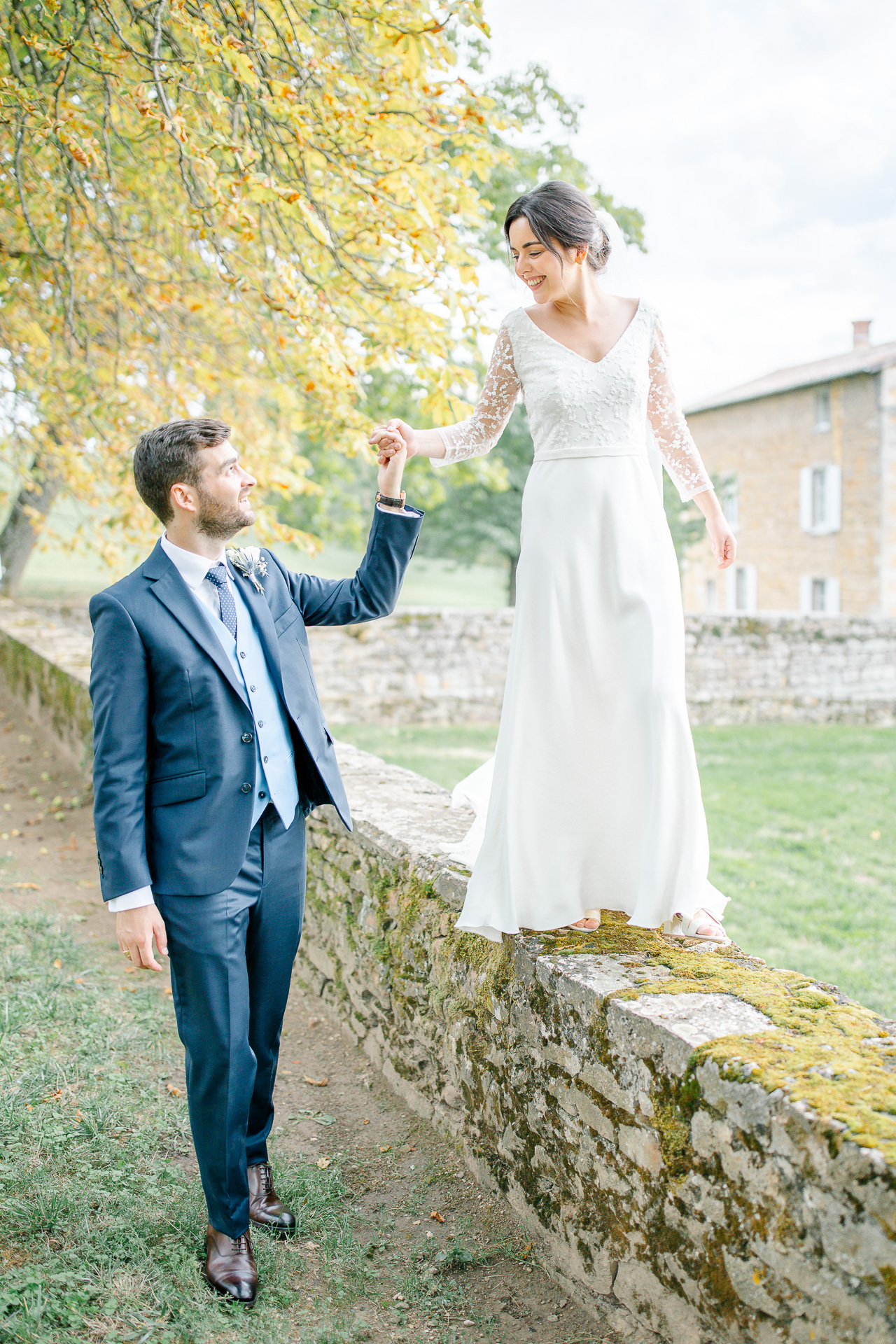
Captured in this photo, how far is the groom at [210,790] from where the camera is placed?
7.39ft

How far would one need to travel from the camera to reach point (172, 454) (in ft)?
7.93

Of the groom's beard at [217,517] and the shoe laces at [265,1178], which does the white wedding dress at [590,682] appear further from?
the shoe laces at [265,1178]

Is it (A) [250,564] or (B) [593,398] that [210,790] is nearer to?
(A) [250,564]

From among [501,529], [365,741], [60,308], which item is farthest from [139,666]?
[501,529]

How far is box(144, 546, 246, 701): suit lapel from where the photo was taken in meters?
2.35

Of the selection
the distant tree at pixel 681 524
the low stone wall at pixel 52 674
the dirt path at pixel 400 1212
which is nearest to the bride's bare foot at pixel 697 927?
the dirt path at pixel 400 1212

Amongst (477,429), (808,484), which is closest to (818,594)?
(808,484)

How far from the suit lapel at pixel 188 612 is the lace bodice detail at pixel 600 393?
39.9 inches

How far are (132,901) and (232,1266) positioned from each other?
39.3 inches

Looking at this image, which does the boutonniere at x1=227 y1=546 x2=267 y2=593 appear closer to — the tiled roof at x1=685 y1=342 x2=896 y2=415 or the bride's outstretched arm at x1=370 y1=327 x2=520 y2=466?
the bride's outstretched arm at x1=370 y1=327 x2=520 y2=466

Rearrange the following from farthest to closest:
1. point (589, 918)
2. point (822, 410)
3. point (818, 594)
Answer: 1. point (818, 594)
2. point (822, 410)
3. point (589, 918)

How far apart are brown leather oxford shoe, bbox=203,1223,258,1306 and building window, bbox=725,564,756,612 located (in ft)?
80.2

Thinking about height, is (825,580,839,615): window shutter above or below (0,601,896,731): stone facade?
above

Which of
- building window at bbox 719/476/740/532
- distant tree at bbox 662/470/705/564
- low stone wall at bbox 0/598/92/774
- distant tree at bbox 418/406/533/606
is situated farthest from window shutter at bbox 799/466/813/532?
low stone wall at bbox 0/598/92/774
